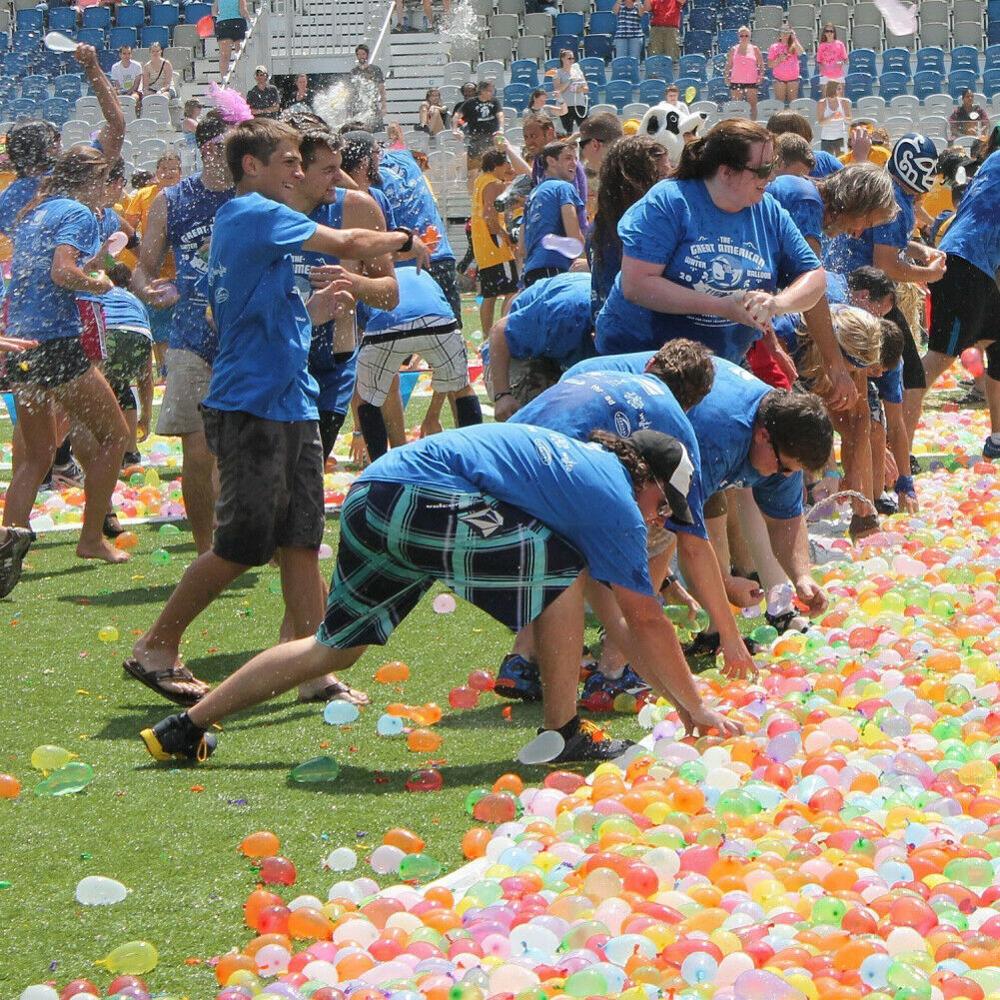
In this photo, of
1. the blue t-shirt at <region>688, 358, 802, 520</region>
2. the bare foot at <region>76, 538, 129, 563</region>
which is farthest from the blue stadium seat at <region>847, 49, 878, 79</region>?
the blue t-shirt at <region>688, 358, 802, 520</region>

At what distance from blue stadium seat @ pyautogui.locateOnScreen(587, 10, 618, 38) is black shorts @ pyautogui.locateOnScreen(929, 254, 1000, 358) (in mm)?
17934

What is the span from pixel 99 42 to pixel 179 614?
77.2ft

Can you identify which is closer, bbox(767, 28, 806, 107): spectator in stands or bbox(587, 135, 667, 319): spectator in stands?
bbox(587, 135, 667, 319): spectator in stands

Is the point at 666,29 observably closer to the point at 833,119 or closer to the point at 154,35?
the point at 833,119

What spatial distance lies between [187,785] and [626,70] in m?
21.9

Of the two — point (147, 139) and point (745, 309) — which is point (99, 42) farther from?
point (745, 309)

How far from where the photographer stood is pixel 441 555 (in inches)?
175

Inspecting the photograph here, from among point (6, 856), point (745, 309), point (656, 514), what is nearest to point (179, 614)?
point (6, 856)

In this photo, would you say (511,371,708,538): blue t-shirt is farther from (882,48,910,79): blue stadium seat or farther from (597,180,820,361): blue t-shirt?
(882,48,910,79): blue stadium seat

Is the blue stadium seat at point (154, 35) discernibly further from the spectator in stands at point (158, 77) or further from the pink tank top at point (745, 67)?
the pink tank top at point (745, 67)

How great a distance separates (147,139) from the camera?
22.9 meters

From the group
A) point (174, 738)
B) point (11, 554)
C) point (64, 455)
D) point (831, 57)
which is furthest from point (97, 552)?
point (831, 57)

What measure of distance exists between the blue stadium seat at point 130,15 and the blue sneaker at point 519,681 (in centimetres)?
2423

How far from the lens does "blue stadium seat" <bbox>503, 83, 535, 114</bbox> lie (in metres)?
24.8
